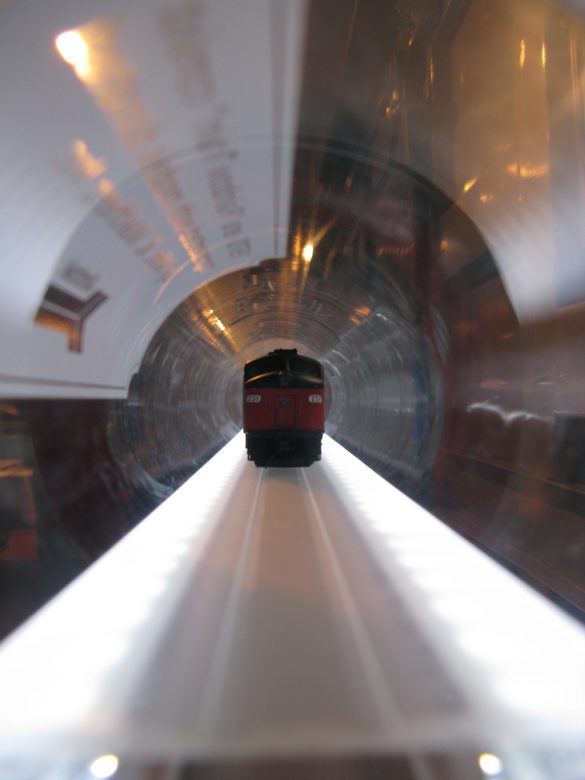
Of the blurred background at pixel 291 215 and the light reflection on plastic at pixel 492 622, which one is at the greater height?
the blurred background at pixel 291 215

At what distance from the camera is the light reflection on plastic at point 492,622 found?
341 centimetres

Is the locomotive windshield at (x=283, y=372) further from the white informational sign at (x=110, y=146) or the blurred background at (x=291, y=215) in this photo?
the white informational sign at (x=110, y=146)

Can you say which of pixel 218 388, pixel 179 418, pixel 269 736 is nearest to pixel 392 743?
pixel 269 736

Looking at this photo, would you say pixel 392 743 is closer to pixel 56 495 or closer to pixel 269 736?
pixel 269 736

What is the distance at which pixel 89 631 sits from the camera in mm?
4461

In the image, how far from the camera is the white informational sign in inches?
170

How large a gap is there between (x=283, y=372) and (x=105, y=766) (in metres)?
12.3

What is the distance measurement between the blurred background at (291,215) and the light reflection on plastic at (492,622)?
510 mm

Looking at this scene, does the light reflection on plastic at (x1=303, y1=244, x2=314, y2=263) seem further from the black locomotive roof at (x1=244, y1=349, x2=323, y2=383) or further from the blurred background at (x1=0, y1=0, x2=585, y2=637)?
the black locomotive roof at (x1=244, y1=349, x2=323, y2=383)

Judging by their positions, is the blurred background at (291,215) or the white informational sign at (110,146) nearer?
the white informational sign at (110,146)

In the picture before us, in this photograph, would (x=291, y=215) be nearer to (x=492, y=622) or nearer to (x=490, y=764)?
(x=492, y=622)

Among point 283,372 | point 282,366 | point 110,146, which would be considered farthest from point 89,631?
point 282,366

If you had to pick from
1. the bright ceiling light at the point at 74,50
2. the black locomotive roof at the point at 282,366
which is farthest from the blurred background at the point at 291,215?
the black locomotive roof at the point at 282,366

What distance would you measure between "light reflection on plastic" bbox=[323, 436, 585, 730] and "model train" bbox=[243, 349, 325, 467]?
6.25 meters
